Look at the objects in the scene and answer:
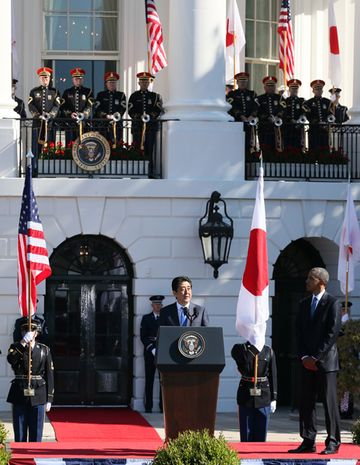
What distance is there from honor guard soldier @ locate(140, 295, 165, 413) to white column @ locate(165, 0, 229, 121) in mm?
3213

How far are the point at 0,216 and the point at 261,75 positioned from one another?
7673 millimetres

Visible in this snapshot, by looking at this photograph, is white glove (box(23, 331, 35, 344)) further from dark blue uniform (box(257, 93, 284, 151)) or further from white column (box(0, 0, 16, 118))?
dark blue uniform (box(257, 93, 284, 151))

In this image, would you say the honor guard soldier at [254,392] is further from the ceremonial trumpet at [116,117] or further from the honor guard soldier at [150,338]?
the ceremonial trumpet at [116,117]

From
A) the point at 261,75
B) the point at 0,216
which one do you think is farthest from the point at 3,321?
the point at 261,75

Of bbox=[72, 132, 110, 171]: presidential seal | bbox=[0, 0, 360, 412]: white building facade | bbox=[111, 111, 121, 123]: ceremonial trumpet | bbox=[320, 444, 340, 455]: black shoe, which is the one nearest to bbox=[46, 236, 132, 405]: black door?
bbox=[0, 0, 360, 412]: white building facade

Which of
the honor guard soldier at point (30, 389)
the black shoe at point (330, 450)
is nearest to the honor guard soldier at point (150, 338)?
the honor guard soldier at point (30, 389)

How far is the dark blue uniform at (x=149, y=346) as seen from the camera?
27.9m

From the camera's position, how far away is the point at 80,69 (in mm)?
30797

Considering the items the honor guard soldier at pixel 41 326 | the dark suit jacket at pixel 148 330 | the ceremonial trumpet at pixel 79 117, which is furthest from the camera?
the ceremonial trumpet at pixel 79 117

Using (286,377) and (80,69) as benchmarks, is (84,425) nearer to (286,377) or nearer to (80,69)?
(286,377)

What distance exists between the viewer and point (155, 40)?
96.6 ft

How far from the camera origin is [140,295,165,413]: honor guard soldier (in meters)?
27.9

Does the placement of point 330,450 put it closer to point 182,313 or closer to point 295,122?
point 182,313

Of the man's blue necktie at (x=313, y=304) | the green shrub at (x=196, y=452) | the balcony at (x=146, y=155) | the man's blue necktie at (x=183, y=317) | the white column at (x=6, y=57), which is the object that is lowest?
the green shrub at (x=196, y=452)
